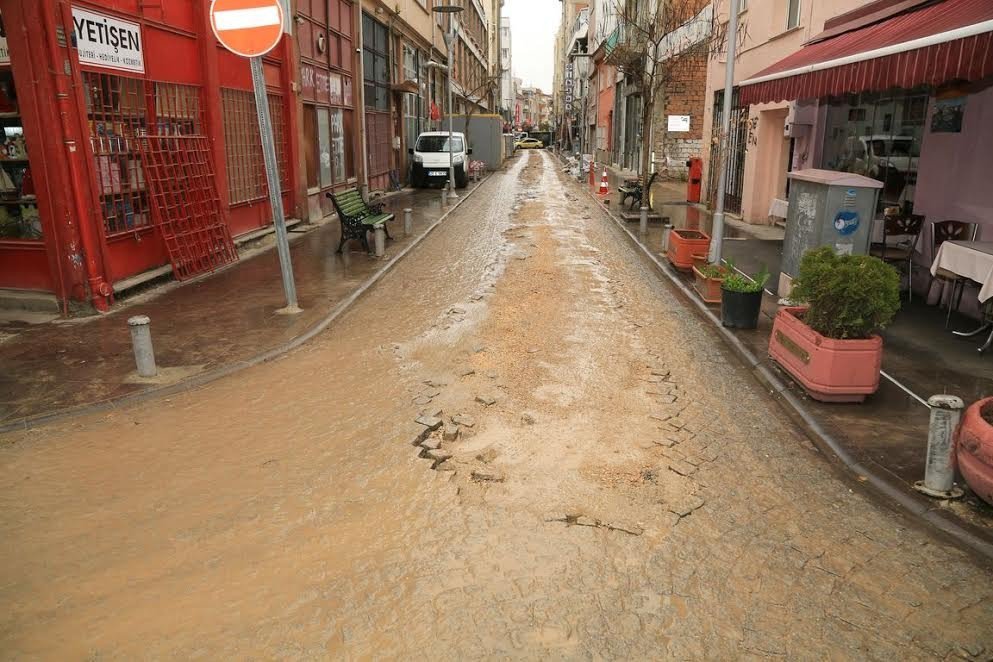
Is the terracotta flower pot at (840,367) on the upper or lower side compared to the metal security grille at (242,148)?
lower

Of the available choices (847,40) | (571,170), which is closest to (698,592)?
(847,40)

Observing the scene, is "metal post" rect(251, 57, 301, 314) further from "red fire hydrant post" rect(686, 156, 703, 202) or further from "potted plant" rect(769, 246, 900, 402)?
"red fire hydrant post" rect(686, 156, 703, 202)

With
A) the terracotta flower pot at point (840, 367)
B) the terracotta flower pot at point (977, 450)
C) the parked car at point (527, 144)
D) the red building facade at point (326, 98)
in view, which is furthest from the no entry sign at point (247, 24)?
the parked car at point (527, 144)

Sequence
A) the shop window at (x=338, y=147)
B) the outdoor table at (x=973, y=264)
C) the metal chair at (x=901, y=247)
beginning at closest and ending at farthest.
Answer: the outdoor table at (x=973, y=264)
the metal chair at (x=901, y=247)
the shop window at (x=338, y=147)

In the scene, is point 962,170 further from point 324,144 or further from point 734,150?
point 324,144

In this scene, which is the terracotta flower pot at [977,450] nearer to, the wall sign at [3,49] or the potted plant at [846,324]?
the potted plant at [846,324]

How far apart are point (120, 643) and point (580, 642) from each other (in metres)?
2.08

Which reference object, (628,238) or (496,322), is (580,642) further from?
(628,238)

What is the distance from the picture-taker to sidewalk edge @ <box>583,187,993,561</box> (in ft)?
→ 14.2

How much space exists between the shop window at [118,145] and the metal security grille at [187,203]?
0.19m

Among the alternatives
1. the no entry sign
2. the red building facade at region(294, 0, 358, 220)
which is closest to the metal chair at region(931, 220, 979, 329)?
the no entry sign

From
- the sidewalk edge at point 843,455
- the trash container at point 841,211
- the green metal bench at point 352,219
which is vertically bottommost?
the sidewalk edge at point 843,455

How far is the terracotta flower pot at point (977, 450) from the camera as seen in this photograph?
14.4ft

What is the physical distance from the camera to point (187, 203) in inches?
449
